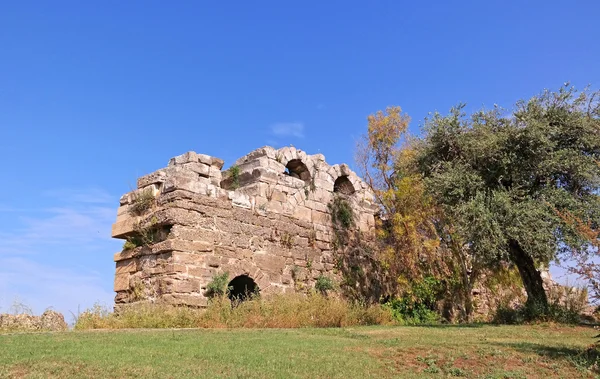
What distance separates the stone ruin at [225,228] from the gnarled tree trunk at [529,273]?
5.03 metres

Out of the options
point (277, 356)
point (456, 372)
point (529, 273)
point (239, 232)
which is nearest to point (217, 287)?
point (239, 232)

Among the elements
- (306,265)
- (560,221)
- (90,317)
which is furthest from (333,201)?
(90,317)

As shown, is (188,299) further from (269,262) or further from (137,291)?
(269,262)

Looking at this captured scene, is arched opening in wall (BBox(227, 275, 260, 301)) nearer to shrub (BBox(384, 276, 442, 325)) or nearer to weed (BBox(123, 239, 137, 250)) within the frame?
weed (BBox(123, 239, 137, 250))

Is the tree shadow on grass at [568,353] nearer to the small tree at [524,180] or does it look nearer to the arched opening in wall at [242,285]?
the small tree at [524,180]

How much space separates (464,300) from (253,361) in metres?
11.8

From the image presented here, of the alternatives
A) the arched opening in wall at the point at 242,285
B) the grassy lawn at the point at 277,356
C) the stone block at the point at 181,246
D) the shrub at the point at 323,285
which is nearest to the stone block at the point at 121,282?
the stone block at the point at 181,246

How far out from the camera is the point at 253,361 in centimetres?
618

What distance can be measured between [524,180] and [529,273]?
Answer: 7.53 ft

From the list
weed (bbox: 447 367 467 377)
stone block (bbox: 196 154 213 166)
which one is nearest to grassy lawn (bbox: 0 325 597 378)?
weed (bbox: 447 367 467 377)

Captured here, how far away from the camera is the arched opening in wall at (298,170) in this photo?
621 inches

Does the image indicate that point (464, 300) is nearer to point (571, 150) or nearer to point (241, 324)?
point (571, 150)

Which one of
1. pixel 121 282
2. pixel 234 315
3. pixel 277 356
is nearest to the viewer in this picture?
pixel 277 356

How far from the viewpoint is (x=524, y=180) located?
12492 millimetres
